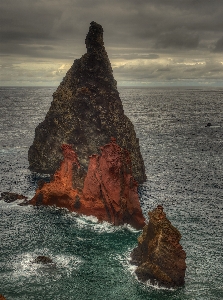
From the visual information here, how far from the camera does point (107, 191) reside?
5381 centimetres

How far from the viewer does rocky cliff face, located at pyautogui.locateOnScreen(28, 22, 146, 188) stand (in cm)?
6719

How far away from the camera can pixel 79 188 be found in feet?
193

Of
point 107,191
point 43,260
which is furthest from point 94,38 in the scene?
point 43,260

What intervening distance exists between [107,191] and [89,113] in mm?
19337

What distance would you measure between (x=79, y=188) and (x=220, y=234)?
22.0 m

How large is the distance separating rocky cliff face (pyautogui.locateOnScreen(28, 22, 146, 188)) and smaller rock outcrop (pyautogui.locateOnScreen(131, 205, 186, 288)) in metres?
27.1

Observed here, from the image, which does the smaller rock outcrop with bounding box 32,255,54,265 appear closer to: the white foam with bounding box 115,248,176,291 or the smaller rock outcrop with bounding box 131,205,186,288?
the white foam with bounding box 115,248,176,291

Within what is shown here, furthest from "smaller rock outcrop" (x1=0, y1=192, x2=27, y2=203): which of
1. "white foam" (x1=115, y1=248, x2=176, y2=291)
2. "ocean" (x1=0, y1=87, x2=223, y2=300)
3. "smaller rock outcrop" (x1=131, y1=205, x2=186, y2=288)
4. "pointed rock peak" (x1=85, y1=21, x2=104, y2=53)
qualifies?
"smaller rock outcrop" (x1=131, y1=205, x2=186, y2=288)

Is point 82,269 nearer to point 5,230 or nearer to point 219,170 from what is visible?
point 5,230

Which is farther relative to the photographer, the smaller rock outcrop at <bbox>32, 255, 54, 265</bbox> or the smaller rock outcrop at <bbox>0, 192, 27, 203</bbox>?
the smaller rock outcrop at <bbox>0, 192, 27, 203</bbox>

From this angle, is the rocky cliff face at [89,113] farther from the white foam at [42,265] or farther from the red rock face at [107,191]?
the white foam at [42,265]

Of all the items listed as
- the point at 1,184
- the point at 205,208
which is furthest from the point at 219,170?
the point at 1,184

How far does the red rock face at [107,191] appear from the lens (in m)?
52.8

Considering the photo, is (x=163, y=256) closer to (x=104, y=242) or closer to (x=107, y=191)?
(x=104, y=242)
